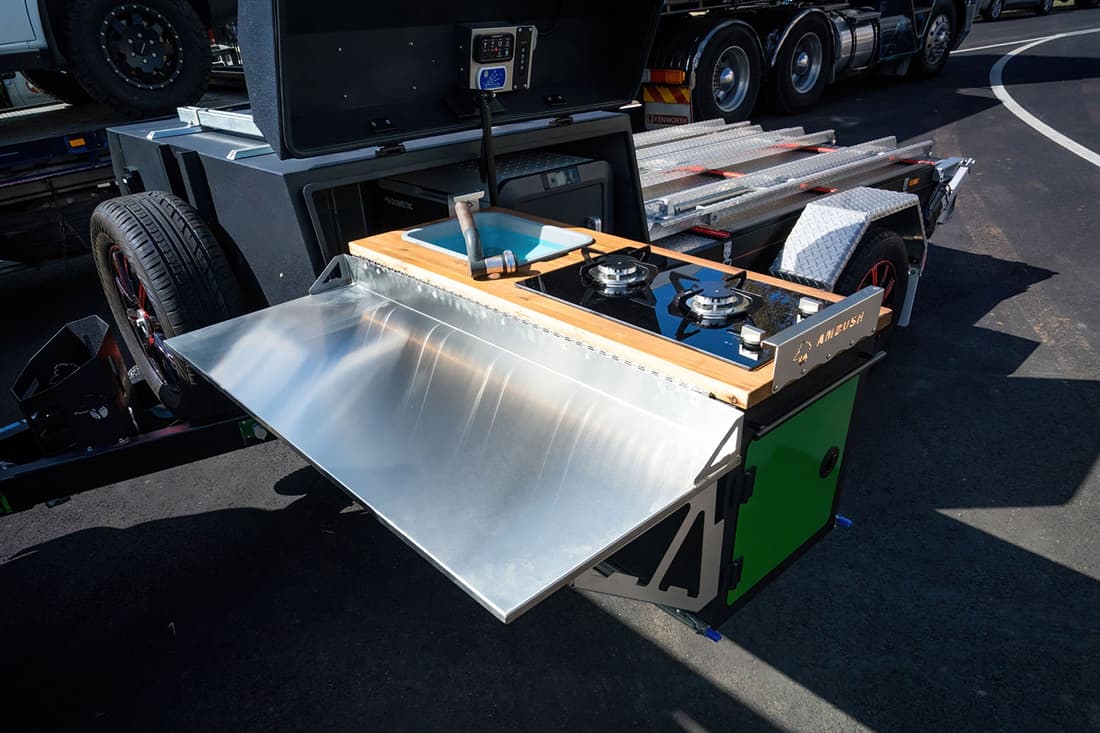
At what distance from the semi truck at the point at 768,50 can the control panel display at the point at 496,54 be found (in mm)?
6469

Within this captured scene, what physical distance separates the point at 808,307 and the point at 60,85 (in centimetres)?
732

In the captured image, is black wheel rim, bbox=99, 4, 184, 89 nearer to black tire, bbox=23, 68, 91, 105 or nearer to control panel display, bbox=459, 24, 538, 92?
black tire, bbox=23, 68, 91, 105

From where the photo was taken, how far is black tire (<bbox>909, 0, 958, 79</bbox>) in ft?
38.9

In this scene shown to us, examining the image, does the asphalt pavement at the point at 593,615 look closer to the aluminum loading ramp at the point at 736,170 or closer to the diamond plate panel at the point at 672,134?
the aluminum loading ramp at the point at 736,170

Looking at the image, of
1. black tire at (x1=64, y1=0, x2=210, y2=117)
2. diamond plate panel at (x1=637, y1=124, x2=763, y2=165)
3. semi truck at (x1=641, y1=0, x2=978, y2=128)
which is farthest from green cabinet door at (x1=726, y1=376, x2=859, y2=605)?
semi truck at (x1=641, y1=0, x2=978, y2=128)

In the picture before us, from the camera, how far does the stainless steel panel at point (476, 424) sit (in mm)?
1277

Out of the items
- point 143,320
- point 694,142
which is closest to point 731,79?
point 694,142

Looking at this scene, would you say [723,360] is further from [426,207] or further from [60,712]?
[60,712]

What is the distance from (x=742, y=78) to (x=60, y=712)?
9234 millimetres

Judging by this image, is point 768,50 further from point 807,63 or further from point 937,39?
point 937,39

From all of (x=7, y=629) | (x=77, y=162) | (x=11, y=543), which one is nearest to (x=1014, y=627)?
(x=7, y=629)

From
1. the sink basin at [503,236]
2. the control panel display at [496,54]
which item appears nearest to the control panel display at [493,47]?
the control panel display at [496,54]

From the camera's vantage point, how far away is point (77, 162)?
16.3 ft

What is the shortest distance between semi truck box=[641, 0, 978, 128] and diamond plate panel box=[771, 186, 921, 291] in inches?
210
